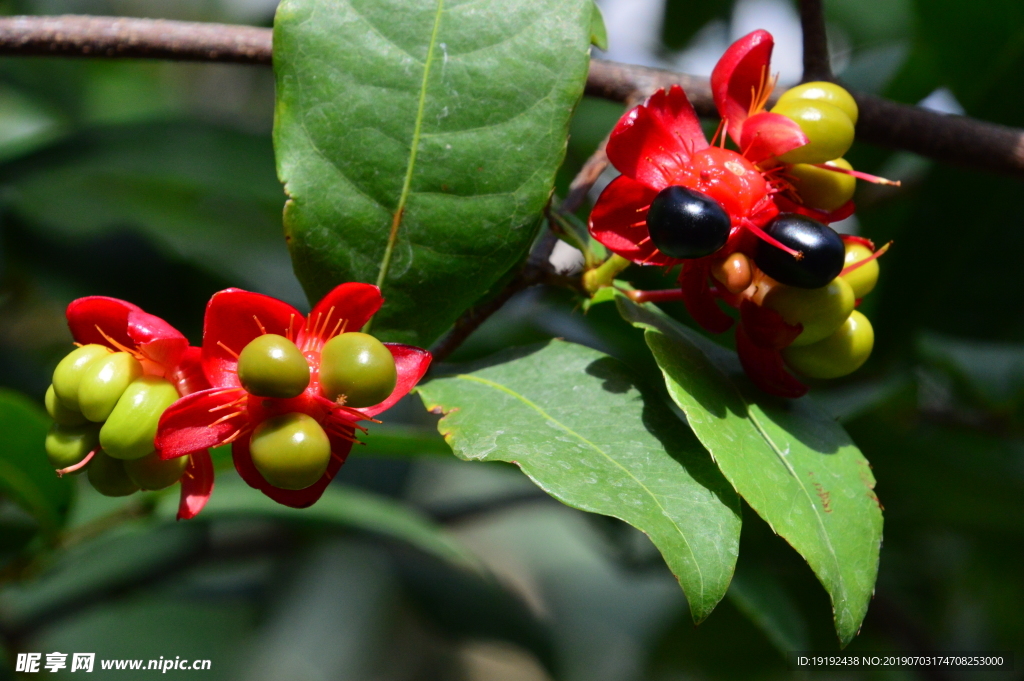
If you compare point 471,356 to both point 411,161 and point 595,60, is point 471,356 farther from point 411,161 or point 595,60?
point 411,161

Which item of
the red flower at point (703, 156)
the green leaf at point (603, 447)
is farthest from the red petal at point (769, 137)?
the green leaf at point (603, 447)

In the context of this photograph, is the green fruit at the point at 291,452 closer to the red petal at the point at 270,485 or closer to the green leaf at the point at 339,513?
the red petal at the point at 270,485

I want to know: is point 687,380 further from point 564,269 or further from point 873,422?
point 873,422

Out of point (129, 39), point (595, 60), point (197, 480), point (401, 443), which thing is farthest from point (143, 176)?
point (197, 480)

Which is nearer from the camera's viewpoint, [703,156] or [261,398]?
[261,398]

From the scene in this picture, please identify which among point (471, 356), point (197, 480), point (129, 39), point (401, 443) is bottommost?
point (471, 356)

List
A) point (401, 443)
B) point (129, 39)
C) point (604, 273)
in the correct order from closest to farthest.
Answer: point (604, 273), point (129, 39), point (401, 443)
